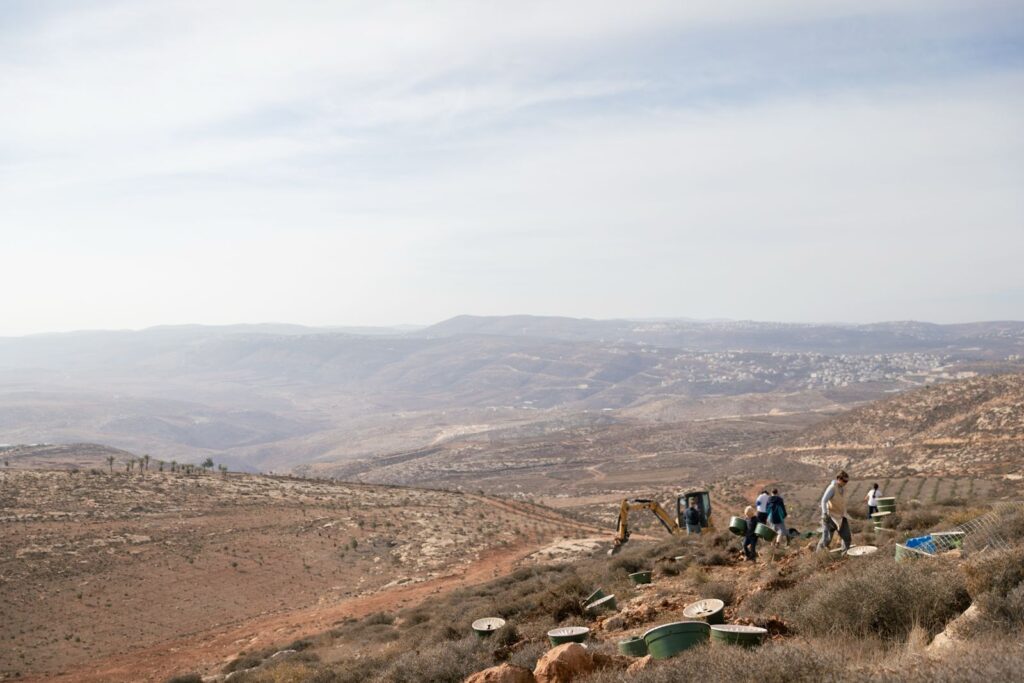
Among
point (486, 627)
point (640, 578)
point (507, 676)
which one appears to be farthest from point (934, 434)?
point (507, 676)

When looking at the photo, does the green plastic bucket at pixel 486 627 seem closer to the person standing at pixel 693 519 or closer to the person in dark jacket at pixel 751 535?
the person in dark jacket at pixel 751 535

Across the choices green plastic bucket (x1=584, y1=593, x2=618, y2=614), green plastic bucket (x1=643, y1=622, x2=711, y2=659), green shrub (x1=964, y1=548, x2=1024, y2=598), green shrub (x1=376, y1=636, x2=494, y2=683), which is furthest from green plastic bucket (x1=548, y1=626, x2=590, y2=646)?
green shrub (x1=964, y1=548, x2=1024, y2=598)

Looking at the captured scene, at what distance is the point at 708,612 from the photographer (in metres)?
10.4

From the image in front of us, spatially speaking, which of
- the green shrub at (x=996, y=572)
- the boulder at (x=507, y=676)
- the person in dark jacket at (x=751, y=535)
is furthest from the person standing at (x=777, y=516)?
the boulder at (x=507, y=676)

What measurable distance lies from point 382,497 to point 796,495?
23663 millimetres

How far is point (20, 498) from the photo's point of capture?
3328 cm

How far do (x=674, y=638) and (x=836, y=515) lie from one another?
21.8ft

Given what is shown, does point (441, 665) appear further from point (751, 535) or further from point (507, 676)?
point (751, 535)

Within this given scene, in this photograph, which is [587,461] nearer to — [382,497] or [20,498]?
[382,497]

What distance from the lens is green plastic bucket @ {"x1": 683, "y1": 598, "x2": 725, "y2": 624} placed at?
398 inches

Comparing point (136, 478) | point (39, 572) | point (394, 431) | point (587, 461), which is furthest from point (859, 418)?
point (394, 431)

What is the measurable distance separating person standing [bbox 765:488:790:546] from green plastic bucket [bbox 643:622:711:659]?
332 inches

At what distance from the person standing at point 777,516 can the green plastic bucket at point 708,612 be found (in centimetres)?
595

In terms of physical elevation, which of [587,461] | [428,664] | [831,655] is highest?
[831,655]
